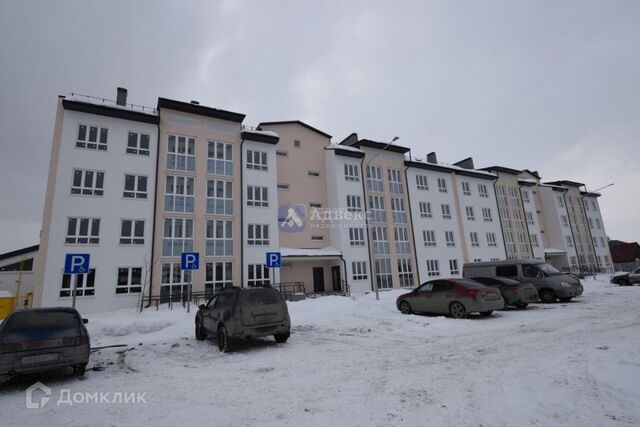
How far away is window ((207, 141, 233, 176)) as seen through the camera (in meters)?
24.8

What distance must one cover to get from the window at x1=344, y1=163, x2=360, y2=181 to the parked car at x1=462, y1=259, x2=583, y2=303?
15.7 meters

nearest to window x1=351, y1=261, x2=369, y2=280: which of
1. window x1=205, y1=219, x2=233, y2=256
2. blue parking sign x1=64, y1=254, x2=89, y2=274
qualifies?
window x1=205, y1=219, x2=233, y2=256

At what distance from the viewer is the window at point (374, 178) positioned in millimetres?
31834

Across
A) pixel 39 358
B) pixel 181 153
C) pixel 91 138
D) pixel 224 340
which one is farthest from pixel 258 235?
pixel 39 358

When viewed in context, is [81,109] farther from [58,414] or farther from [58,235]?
[58,414]

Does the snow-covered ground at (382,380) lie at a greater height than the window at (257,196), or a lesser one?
lesser

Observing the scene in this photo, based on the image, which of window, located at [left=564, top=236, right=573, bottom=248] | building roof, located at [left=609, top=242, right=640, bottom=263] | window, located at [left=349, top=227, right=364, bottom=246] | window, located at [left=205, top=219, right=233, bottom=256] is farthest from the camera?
building roof, located at [left=609, top=242, right=640, bottom=263]

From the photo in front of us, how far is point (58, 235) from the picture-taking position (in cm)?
1884

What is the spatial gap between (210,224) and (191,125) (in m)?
7.78

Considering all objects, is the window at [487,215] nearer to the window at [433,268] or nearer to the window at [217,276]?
the window at [433,268]

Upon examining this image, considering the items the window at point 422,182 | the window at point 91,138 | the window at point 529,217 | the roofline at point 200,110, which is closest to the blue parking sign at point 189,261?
the window at point 91,138

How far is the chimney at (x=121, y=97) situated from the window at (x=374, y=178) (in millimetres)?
21238

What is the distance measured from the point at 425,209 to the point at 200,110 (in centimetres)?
2379

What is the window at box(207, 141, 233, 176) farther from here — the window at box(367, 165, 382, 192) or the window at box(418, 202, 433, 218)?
the window at box(418, 202, 433, 218)
